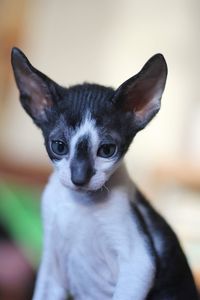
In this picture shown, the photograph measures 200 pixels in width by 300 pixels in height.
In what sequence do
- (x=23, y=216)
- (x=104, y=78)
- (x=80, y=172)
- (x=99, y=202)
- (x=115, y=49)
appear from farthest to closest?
1. (x=115, y=49)
2. (x=104, y=78)
3. (x=23, y=216)
4. (x=99, y=202)
5. (x=80, y=172)

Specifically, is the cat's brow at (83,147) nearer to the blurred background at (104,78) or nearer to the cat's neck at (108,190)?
the cat's neck at (108,190)

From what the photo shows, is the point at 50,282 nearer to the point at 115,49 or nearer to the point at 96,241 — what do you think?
the point at 96,241

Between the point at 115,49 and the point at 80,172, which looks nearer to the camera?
the point at 80,172

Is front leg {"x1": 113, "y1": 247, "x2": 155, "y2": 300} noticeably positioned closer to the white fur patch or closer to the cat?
the cat

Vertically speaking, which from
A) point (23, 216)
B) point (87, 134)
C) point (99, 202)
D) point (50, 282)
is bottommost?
point (23, 216)

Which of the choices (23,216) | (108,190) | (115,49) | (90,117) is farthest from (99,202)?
(115,49)

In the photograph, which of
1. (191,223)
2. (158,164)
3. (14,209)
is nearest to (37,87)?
(14,209)

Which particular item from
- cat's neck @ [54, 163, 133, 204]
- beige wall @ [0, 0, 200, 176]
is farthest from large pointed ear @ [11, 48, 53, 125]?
beige wall @ [0, 0, 200, 176]

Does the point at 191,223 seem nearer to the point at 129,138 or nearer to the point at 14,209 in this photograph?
the point at 14,209
